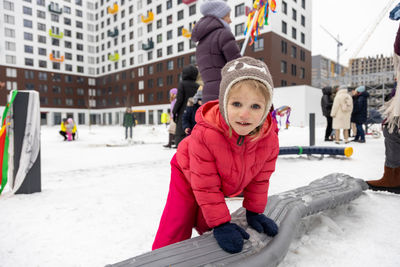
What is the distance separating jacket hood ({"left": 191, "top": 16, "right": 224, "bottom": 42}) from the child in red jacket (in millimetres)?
1770

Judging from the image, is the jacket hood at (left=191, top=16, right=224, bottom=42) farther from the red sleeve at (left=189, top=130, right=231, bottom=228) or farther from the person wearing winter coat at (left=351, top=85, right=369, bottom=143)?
the person wearing winter coat at (left=351, top=85, right=369, bottom=143)

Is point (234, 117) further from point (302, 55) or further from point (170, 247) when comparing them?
point (302, 55)

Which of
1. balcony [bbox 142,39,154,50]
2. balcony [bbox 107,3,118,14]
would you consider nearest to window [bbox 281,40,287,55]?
balcony [bbox 142,39,154,50]

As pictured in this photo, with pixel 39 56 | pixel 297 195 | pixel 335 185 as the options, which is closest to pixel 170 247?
pixel 297 195

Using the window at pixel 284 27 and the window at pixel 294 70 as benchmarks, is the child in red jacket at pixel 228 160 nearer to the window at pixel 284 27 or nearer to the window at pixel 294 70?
the window at pixel 284 27

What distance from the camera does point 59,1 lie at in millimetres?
42719

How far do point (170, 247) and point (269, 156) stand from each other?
2.40ft

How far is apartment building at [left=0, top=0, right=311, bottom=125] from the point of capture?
1163 inches

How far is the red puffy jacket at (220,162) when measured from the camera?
50.4 inches

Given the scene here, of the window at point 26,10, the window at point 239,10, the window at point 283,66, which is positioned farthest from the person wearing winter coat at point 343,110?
the window at point 26,10

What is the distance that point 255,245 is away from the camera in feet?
4.30

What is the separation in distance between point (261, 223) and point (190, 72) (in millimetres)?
3657

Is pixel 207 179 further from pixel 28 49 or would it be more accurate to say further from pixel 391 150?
pixel 28 49

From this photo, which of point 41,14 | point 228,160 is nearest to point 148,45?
point 41,14
